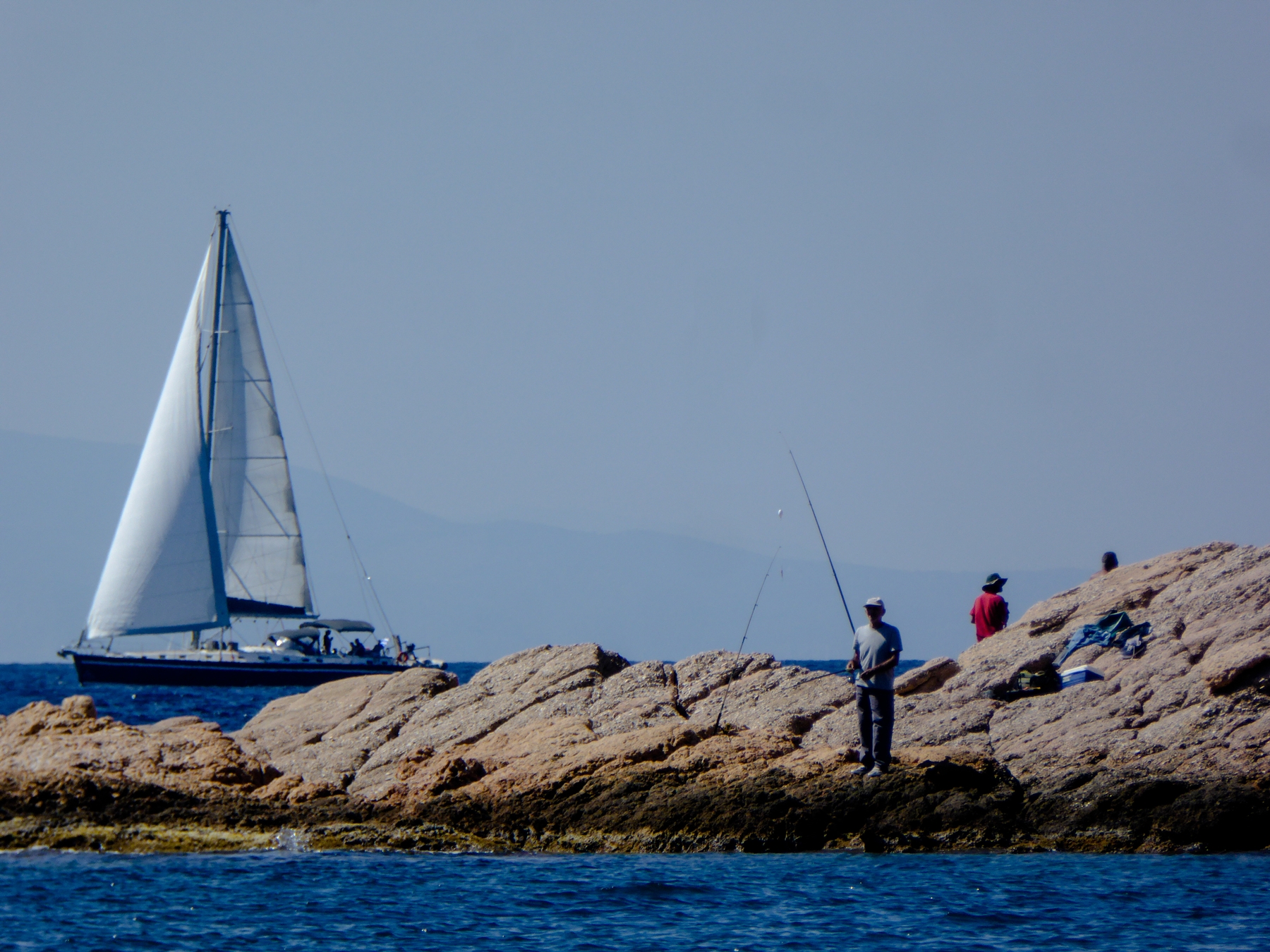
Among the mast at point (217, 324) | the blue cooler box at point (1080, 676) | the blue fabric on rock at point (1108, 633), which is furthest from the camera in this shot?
the mast at point (217, 324)

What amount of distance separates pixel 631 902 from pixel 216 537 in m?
40.5

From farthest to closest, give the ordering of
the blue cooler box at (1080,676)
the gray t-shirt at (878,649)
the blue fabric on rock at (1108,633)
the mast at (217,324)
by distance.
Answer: the mast at (217,324) → the blue fabric on rock at (1108,633) → the blue cooler box at (1080,676) → the gray t-shirt at (878,649)

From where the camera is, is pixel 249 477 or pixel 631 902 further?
pixel 249 477

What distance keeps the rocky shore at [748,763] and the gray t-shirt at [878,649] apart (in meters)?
0.97

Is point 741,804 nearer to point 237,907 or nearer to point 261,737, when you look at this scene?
point 237,907

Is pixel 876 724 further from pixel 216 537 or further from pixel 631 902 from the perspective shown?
pixel 216 537

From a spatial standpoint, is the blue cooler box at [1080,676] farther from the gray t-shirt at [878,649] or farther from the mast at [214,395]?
the mast at [214,395]

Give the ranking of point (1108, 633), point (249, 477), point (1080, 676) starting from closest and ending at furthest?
point (1080, 676)
point (1108, 633)
point (249, 477)

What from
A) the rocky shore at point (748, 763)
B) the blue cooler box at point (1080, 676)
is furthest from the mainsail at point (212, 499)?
the blue cooler box at point (1080, 676)

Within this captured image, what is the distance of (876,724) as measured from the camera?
12242mm

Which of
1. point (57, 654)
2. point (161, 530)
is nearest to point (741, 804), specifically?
point (161, 530)

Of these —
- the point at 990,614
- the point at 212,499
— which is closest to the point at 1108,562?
the point at 990,614

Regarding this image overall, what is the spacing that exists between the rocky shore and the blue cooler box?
0.20m

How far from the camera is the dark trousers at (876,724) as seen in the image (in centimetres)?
1218
